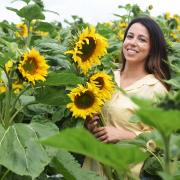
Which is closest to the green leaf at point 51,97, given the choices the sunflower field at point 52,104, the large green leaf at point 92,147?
the sunflower field at point 52,104

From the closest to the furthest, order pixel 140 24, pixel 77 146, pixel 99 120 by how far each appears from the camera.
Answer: pixel 77 146
pixel 99 120
pixel 140 24

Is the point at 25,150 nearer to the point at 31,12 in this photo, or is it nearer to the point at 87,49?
the point at 87,49

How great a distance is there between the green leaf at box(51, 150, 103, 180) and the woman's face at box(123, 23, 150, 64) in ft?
2.40

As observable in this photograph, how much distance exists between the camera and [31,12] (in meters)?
2.76

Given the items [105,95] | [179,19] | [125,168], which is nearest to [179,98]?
[125,168]

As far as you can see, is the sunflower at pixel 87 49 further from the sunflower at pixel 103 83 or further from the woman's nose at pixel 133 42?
the woman's nose at pixel 133 42

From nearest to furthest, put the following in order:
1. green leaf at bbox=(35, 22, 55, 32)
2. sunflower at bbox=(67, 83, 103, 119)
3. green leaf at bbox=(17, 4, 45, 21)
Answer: sunflower at bbox=(67, 83, 103, 119), green leaf at bbox=(17, 4, 45, 21), green leaf at bbox=(35, 22, 55, 32)

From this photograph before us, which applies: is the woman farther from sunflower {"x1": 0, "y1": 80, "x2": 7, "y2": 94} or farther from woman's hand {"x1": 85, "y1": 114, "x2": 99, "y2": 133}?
sunflower {"x1": 0, "y1": 80, "x2": 7, "y2": 94}

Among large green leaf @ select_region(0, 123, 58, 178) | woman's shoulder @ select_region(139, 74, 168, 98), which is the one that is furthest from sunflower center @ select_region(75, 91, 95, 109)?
woman's shoulder @ select_region(139, 74, 168, 98)

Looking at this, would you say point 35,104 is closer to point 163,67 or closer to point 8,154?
point 8,154

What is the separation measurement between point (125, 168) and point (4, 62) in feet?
3.60

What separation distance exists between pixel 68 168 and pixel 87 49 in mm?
467

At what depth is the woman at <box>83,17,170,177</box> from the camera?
2.37 m

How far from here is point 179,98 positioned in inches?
39.0
